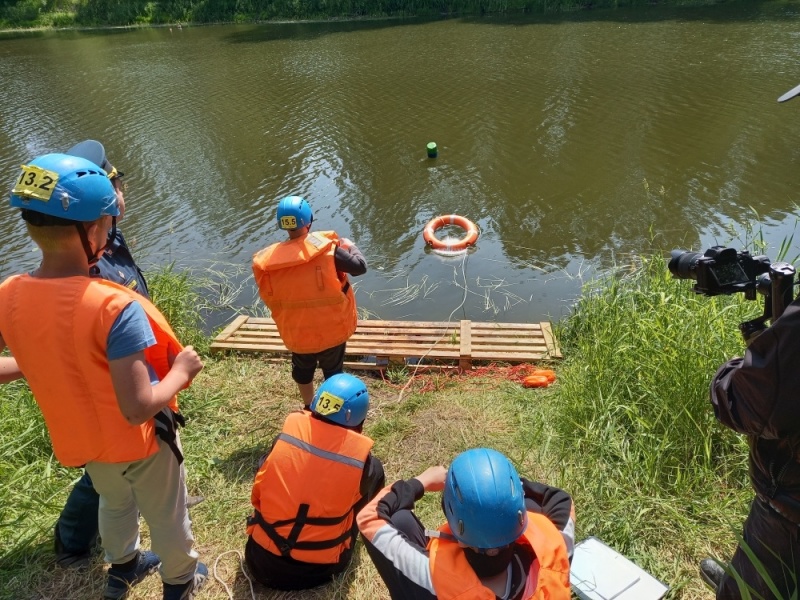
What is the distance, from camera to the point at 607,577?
102 inches

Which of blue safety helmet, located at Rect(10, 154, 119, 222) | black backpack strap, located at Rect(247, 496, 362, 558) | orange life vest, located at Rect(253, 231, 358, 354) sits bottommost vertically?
black backpack strap, located at Rect(247, 496, 362, 558)

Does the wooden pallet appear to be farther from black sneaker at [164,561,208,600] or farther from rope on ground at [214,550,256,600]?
black sneaker at [164,561,208,600]

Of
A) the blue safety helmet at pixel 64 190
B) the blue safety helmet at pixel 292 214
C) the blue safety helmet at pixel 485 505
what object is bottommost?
the blue safety helmet at pixel 485 505

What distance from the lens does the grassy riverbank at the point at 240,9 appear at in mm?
25009

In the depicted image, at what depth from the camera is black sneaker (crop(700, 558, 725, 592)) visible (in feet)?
8.13

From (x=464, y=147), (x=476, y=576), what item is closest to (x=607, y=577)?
(x=476, y=576)

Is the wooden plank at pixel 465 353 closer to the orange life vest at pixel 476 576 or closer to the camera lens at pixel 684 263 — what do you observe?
the camera lens at pixel 684 263

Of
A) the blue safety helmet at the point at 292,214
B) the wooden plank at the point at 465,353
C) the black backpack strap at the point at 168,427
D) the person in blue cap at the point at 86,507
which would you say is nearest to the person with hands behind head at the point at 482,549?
the black backpack strap at the point at 168,427

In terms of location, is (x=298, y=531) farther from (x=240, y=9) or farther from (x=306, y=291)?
(x=240, y=9)

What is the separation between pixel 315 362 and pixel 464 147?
8334 mm

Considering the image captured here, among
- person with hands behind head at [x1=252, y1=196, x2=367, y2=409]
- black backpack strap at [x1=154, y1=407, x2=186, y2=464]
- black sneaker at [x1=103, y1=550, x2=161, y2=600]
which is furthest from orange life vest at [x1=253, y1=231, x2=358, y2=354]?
black sneaker at [x1=103, y1=550, x2=161, y2=600]

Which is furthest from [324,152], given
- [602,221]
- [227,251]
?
[602,221]

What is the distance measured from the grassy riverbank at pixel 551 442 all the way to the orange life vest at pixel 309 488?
0.35 metres

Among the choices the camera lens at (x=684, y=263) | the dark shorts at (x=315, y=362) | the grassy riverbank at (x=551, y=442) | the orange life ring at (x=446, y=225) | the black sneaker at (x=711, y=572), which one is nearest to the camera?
the camera lens at (x=684, y=263)
